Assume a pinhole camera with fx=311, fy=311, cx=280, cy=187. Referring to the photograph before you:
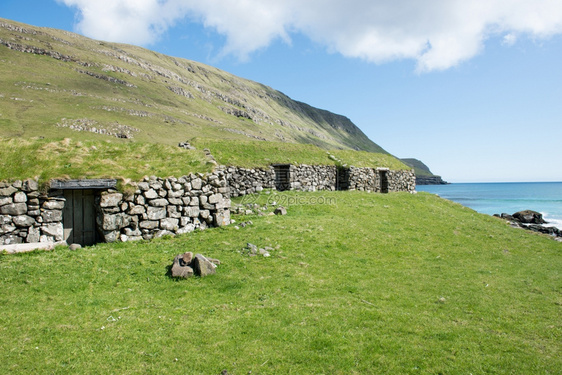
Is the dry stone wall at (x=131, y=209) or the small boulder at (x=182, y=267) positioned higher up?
the dry stone wall at (x=131, y=209)

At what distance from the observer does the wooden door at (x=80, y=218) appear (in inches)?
531

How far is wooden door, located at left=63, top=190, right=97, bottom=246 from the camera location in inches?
531

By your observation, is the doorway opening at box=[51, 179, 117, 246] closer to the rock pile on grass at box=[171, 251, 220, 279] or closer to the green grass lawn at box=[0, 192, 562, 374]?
the green grass lawn at box=[0, 192, 562, 374]

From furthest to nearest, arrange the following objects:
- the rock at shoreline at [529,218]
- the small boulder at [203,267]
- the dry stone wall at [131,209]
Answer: the rock at shoreline at [529,218] < the dry stone wall at [131,209] < the small boulder at [203,267]

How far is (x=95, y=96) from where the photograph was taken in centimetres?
8556

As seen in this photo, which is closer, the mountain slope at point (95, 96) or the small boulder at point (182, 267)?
the small boulder at point (182, 267)

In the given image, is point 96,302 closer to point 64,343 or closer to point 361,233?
point 64,343

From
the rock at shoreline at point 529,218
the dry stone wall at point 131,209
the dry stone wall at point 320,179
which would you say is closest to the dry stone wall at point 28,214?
the dry stone wall at point 131,209

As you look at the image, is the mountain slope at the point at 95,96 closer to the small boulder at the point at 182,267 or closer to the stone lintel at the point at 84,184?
the stone lintel at the point at 84,184

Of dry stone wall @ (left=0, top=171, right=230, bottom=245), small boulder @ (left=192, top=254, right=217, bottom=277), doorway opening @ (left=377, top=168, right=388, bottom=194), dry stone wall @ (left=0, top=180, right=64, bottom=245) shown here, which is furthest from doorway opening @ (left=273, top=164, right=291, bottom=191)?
dry stone wall @ (left=0, top=180, right=64, bottom=245)

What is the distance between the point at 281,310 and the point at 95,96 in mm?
96702

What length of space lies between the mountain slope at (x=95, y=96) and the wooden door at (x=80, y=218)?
4872 centimetres

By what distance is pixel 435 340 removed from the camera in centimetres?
731

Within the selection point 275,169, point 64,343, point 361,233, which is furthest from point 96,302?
point 275,169
